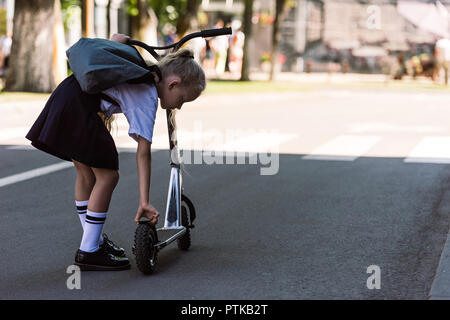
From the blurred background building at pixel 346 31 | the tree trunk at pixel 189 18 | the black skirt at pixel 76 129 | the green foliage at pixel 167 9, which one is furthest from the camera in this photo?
the blurred background building at pixel 346 31

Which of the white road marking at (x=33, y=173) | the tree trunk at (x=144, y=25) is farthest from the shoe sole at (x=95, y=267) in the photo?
the tree trunk at (x=144, y=25)

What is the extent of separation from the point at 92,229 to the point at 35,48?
47.4 ft

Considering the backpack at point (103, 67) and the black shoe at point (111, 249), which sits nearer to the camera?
the backpack at point (103, 67)

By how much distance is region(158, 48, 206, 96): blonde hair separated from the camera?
15.7 feet

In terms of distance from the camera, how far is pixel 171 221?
17.4ft

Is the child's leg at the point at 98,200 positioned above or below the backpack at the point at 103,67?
below

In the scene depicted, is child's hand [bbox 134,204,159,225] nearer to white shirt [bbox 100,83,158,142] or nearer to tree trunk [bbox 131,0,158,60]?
white shirt [bbox 100,83,158,142]

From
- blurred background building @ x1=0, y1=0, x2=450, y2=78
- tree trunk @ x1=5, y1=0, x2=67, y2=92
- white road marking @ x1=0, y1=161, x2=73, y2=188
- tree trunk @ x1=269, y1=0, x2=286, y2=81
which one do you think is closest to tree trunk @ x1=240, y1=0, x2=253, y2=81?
tree trunk @ x1=269, y1=0, x2=286, y2=81

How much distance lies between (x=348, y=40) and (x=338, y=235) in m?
41.2

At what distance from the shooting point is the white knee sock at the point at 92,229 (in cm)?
492

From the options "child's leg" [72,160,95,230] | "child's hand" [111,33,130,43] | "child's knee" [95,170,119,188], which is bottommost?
"child's leg" [72,160,95,230]

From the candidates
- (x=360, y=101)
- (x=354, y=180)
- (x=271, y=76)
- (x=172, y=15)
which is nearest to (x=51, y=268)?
(x=354, y=180)

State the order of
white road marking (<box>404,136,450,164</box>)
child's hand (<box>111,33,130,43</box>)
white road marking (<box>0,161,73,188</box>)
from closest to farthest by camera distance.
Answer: child's hand (<box>111,33,130,43</box>)
white road marking (<box>0,161,73,188</box>)
white road marking (<box>404,136,450,164</box>)

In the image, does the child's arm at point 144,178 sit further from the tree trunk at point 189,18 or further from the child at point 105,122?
the tree trunk at point 189,18
